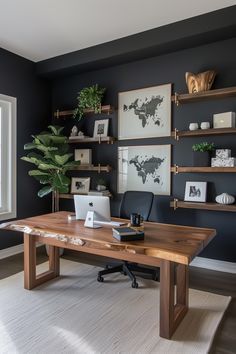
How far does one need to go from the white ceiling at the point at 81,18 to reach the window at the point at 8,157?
821mm

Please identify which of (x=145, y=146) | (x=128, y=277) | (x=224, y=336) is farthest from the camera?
(x=145, y=146)

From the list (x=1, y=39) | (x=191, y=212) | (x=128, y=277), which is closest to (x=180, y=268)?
(x=128, y=277)

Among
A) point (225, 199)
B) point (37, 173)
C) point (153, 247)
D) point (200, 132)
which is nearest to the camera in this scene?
point (153, 247)

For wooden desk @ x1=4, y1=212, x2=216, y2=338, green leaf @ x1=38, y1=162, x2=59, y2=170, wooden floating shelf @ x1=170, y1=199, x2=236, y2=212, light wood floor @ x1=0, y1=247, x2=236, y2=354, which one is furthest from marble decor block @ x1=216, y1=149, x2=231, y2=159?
green leaf @ x1=38, y1=162, x2=59, y2=170

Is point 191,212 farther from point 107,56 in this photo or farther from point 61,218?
point 107,56

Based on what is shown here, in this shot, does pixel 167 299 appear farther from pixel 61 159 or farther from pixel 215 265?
pixel 61 159

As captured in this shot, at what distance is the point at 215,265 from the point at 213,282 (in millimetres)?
366

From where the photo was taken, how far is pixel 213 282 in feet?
9.64

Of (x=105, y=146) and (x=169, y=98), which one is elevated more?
(x=169, y=98)

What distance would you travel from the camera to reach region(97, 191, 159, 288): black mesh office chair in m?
2.93

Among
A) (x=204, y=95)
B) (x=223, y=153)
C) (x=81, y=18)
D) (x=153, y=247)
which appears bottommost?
(x=153, y=247)

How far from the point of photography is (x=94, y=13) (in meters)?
2.85

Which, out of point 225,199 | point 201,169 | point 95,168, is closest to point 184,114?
point 201,169

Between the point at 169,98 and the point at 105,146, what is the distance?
1.14 m
